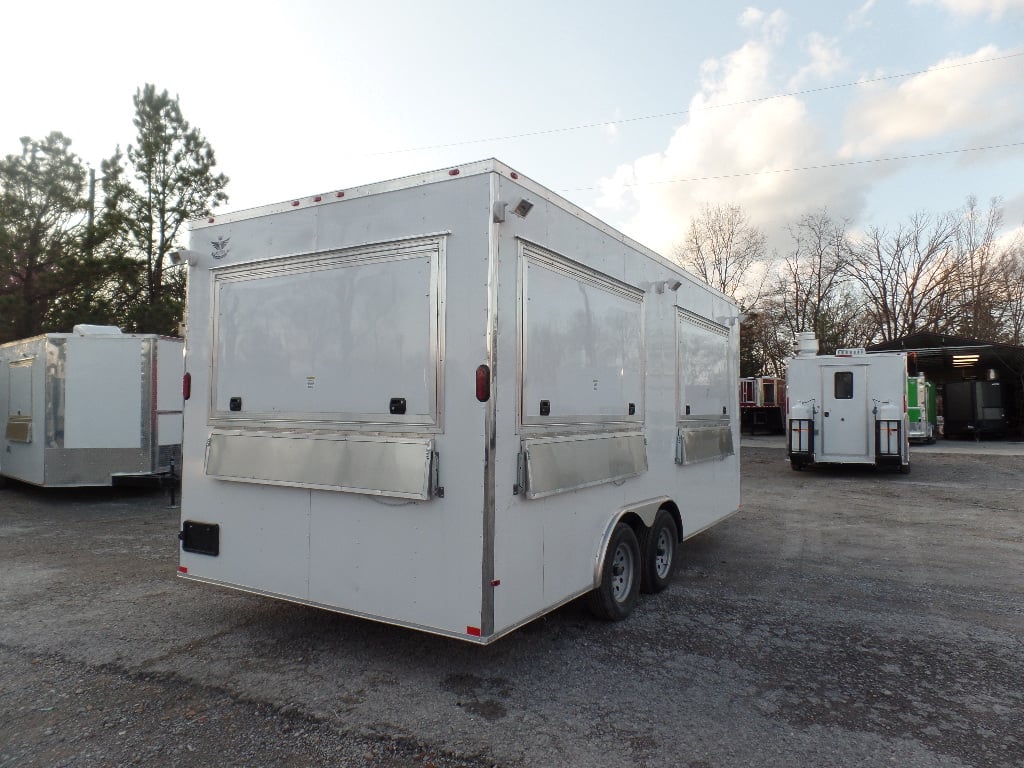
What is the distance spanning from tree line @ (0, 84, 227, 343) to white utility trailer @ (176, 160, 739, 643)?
51.8 ft

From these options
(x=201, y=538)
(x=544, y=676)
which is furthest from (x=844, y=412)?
(x=201, y=538)

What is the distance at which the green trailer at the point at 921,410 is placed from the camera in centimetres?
1845

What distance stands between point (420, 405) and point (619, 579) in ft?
6.85

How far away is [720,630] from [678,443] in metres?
1.50

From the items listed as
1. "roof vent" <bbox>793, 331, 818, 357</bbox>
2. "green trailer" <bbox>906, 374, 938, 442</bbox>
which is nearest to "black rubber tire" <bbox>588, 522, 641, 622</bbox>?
"roof vent" <bbox>793, 331, 818, 357</bbox>

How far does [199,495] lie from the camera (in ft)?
14.2

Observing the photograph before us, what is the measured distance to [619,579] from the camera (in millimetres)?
4691

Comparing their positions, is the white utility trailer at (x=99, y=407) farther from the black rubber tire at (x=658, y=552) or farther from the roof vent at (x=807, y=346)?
the roof vent at (x=807, y=346)

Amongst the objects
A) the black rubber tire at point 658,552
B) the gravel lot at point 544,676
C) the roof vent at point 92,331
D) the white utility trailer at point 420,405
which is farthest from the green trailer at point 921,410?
the roof vent at point 92,331

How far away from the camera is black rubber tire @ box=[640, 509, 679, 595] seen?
4988 millimetres

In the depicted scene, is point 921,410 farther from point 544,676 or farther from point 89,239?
point 89,239

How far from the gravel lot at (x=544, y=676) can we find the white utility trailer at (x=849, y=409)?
23.9ft

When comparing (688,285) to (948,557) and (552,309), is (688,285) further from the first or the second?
(948,557)

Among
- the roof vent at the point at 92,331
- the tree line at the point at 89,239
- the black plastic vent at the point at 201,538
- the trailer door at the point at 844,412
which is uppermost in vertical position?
the tree line at the point at 89,239
